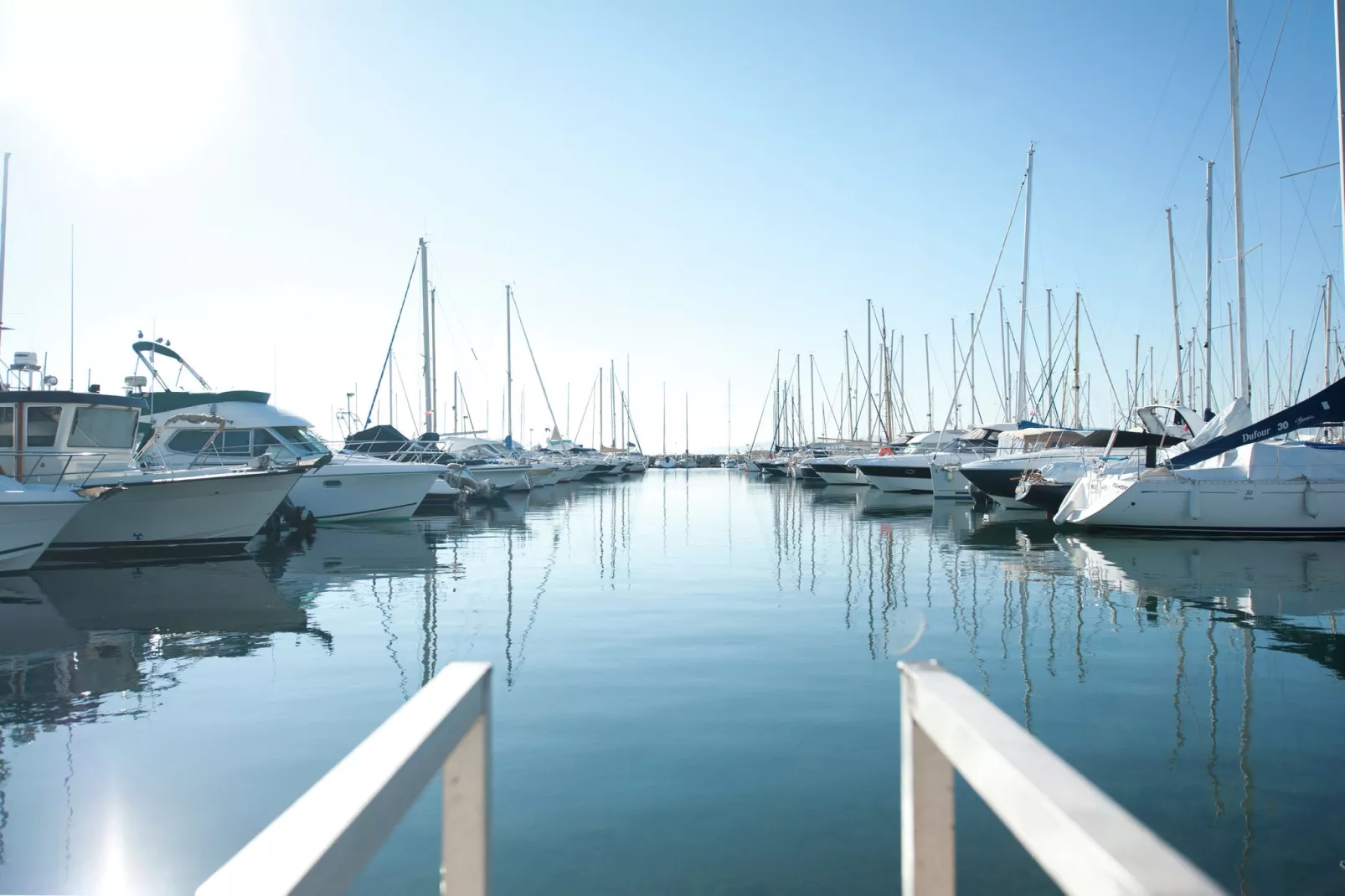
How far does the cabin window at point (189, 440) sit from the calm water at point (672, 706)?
7429 millimetres

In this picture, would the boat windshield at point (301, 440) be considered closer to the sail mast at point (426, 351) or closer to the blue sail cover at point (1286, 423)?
the sail mast at point (426, 351)

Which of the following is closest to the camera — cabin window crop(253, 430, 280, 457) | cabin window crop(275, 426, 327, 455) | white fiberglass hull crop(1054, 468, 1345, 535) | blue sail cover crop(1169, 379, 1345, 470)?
blue sail cover crop(1169, 379, 1345, 470)

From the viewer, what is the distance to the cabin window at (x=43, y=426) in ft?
56.6

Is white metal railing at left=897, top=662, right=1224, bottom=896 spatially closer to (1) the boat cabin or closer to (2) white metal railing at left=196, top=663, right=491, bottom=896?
(2) white metal railing at left=196, top=663, right=491, bottom=896

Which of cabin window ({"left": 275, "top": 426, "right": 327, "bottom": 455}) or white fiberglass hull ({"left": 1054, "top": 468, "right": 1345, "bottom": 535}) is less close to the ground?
cabin window ({"left": 275, "top": 426, "right": 327, "bottom": 455})

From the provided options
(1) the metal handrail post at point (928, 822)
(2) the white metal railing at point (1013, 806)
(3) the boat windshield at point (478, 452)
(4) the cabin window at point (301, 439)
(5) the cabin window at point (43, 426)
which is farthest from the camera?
(3) the boat windshield at point (478, 452)

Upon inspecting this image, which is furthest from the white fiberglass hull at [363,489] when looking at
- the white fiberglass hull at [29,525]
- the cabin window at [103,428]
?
the white fiberglass hull at [29,525]

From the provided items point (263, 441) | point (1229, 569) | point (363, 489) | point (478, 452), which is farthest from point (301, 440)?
point (1229, 569)

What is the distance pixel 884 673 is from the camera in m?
8.42

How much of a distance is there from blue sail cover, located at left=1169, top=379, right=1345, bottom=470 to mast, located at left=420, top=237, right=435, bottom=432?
24.9 m

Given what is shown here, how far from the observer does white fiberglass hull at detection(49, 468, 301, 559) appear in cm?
1736

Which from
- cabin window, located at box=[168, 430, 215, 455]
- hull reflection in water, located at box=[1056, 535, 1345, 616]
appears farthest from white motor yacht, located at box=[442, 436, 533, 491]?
hull reflection in water, located at box=[1056, 535, 1345, 616]

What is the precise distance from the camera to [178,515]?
17.9m

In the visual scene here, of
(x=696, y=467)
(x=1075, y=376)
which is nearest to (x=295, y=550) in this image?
(x=1075, y=376)
